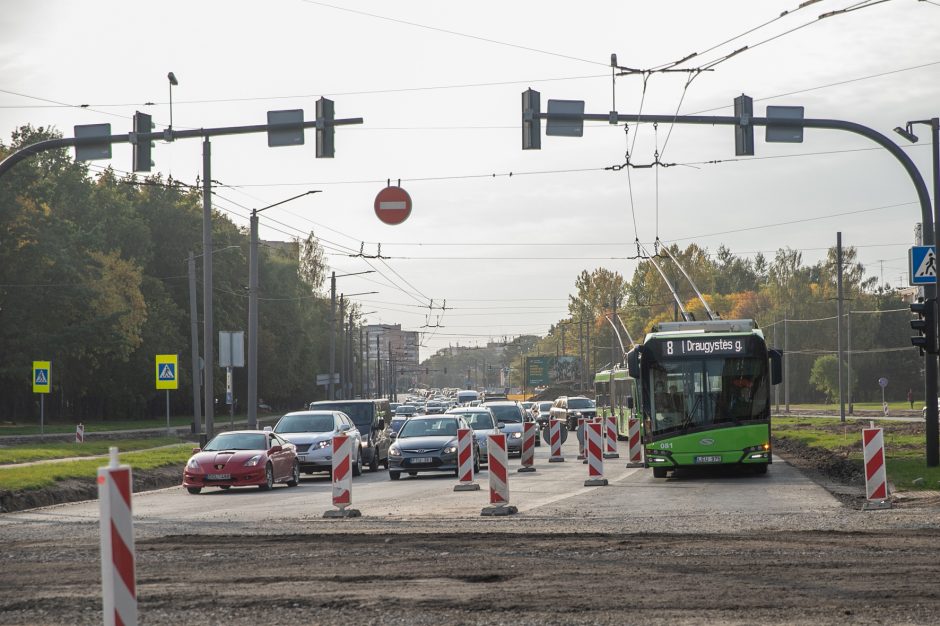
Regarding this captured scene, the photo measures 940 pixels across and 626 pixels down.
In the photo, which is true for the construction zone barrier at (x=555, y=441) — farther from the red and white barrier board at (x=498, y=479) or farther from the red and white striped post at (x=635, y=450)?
the red and white barrier board at (x=498, y=479)

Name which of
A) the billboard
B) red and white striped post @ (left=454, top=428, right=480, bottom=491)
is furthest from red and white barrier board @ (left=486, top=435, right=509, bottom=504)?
the billboard

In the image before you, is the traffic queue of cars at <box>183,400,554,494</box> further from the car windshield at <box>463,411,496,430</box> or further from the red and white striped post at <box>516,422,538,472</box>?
the red and white striped post at <box>516,422,538,472</box>

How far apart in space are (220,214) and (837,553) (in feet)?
282

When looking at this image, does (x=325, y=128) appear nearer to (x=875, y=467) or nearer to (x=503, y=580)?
(x=875, y=467)

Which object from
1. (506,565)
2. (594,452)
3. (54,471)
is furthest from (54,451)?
(506,565)

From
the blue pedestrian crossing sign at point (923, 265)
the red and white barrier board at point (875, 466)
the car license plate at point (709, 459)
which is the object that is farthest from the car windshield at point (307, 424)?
the red and white barrier board at point (875, 466)

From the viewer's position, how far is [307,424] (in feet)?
102

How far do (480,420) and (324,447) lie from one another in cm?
714

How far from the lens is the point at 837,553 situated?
38.2ft

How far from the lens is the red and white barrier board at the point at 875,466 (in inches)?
705

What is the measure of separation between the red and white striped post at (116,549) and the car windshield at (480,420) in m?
28.8

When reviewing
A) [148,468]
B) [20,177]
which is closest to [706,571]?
[148,468]

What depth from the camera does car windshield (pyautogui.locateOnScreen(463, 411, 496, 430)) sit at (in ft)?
117

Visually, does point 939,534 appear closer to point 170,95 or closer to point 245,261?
point 170,95
